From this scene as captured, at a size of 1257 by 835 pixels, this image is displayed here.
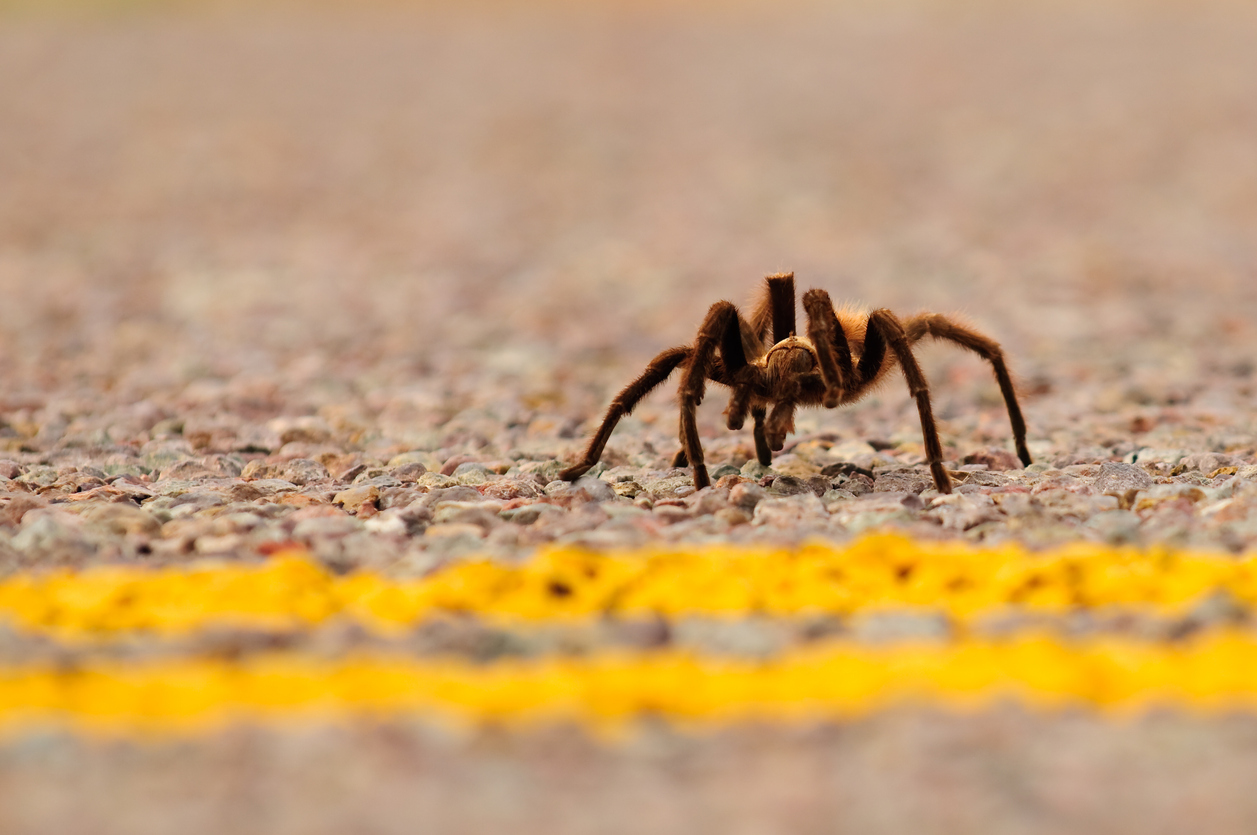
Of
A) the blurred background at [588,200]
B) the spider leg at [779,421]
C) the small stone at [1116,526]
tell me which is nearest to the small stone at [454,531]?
the spider leg at [779,421]

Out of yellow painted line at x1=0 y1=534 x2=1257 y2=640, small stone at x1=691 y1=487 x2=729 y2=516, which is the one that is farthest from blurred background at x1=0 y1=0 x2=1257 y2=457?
yellow painted line at x1=0 y1=534 x2=1257 y2=640

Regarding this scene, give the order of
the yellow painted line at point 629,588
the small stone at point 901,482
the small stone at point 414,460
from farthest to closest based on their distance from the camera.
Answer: the small stone at point 414,460
the small stone at point 901,482
the yellow painted line at point 629,588

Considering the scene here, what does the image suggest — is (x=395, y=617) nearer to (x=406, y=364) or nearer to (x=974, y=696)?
(x=974, y=696)

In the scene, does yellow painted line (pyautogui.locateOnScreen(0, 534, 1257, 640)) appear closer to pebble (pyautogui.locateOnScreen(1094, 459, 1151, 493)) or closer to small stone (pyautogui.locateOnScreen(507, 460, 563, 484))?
pebble (pyautogui.locateOnScreen(1094, 459, 1151, 493))

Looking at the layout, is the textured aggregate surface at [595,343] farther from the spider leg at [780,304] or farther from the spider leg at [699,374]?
the spider leg at [780,304]

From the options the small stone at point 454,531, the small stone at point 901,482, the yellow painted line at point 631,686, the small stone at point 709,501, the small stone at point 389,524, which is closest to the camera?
the yellow painted line at point 631,686
